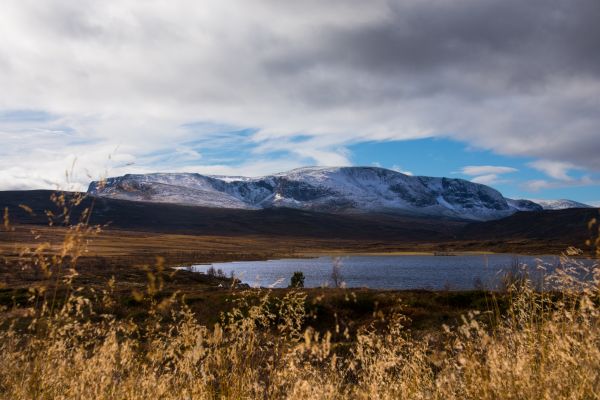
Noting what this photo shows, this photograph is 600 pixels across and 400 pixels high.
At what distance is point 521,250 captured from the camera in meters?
138

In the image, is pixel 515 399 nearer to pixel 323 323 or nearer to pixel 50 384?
pixel 50 384

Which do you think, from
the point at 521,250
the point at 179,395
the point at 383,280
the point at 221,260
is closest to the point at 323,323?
the point at 179,395

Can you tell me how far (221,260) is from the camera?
110 metres

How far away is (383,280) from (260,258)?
6118 cm

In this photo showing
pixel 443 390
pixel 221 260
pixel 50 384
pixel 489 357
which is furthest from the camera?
pixel 221 260

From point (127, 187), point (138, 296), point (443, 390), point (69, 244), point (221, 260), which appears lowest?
point (221, 260)

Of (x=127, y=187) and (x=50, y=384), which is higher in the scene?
(x=127, y=187)

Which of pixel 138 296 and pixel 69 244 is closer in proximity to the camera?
pixel 138 296

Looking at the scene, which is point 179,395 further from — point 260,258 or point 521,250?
point 521,250

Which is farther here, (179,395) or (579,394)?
(179,395)

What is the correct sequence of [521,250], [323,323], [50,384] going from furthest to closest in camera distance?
1. [521,250]
2. [323,323]
3. [50,384]

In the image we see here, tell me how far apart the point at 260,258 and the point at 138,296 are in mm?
115090

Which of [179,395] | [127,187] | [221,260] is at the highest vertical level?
[127,187]

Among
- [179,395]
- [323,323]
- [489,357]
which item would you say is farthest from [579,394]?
[323,323]
